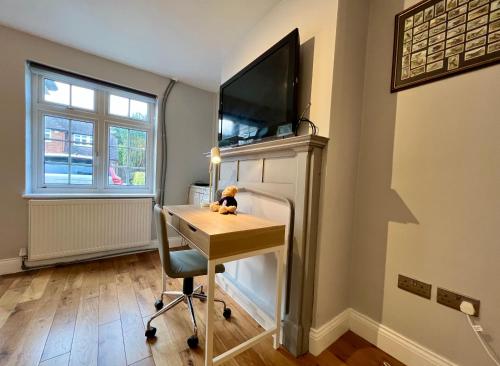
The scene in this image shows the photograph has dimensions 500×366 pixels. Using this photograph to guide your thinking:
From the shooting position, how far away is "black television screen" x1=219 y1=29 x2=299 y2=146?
1455 millimetres

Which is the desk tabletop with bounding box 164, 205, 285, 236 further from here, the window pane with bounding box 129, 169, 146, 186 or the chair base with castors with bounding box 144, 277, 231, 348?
the window pane with bounding box 129, 169, 146, 186

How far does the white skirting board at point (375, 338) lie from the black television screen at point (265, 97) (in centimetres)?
137

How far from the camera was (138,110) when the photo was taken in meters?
3.04

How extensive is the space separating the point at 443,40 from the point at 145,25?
2323mm

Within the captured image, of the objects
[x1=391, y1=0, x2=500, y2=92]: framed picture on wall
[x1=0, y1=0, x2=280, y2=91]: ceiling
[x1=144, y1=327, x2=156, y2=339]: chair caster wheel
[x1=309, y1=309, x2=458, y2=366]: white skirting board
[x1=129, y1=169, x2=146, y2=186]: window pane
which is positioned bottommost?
[x1=144, y1=327, x2=156, y2=339]: chair caster wheel

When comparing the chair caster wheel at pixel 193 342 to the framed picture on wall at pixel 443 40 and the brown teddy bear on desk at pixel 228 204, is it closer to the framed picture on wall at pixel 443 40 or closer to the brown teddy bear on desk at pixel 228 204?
the brown teddy bear on desk at pixel 228 204

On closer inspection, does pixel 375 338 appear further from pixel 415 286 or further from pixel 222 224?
pixel 222 224

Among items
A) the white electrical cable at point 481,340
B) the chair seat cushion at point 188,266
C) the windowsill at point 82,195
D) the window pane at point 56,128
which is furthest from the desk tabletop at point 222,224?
the window pane at point 56,128

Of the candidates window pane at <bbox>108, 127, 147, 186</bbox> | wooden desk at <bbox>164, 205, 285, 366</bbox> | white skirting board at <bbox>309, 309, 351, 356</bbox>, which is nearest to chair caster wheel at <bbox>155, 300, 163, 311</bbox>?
wooden desk at <bbox>164, 205, 285, 366</bbox>

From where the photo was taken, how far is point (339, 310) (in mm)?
1549

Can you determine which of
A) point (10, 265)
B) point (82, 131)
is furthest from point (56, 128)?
point (10, 265)

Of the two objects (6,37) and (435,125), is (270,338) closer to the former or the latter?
(435,125)

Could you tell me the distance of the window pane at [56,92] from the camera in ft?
8.12

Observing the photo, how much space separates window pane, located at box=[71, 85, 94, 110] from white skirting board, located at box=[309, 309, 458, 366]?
3.38 m
